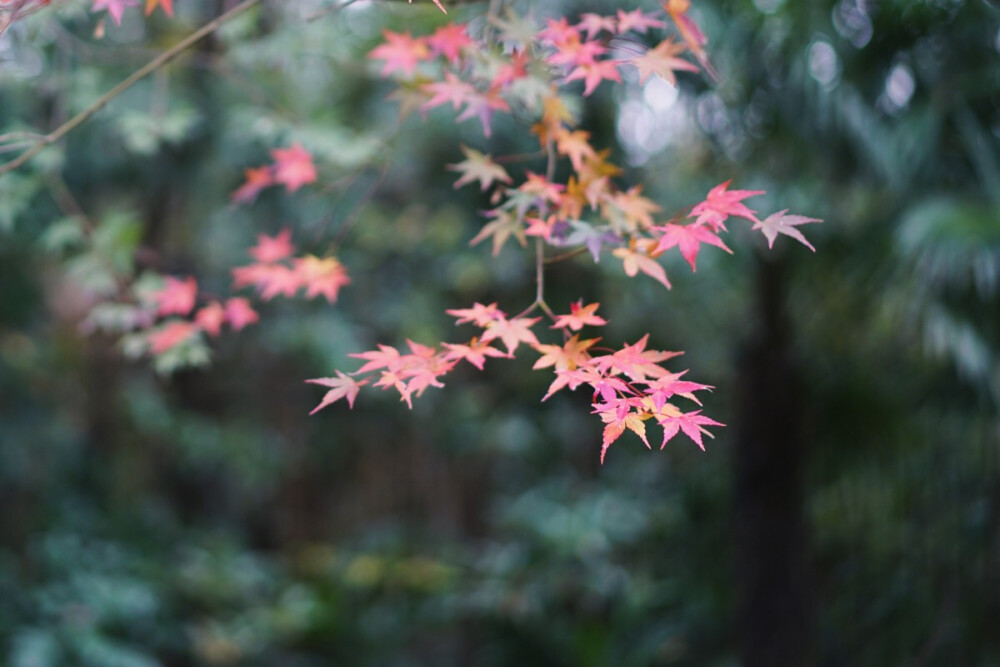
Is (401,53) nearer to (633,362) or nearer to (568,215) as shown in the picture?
(568,215)

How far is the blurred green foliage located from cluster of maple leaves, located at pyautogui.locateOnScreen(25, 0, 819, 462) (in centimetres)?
33

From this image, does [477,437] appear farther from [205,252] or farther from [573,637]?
[205,252]

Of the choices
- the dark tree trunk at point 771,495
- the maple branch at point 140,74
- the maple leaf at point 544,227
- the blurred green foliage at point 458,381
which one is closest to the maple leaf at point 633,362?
the maple leaf at point 544,227

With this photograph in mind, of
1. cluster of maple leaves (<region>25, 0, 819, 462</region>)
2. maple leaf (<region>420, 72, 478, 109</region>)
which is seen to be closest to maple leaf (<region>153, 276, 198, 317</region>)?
cluster of maple leaves (<region>25, 0, 819, 462</region>)

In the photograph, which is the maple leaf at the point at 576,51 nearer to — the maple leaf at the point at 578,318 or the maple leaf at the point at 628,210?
the maple leaf at the point at 628,210

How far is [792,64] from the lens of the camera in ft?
6.77

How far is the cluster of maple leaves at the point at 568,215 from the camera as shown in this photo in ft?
2.92

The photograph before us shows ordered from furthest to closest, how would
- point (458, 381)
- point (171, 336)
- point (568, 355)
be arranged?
point (458, 381) < point (171, 336) < point (568, 355)

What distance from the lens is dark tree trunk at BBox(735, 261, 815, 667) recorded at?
2297mm

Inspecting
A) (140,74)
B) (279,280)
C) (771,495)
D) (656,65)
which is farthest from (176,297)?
(771,495)

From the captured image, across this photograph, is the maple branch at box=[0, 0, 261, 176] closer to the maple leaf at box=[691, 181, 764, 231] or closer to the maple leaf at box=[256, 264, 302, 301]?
the maple leaf at box=[256, 264, 302, 301]

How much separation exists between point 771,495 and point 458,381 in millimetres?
1588

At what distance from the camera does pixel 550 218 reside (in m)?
1.10

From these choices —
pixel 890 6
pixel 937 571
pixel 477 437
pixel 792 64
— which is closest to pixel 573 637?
pixel 477 437
